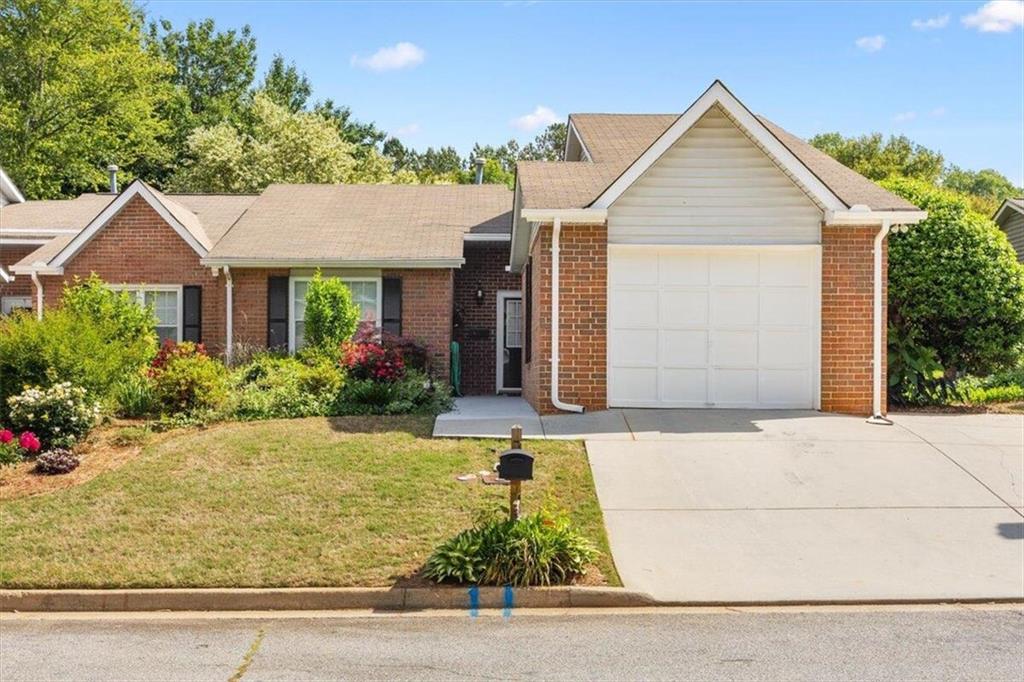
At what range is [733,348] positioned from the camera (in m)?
12.8

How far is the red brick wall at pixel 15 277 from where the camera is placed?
70.0ft

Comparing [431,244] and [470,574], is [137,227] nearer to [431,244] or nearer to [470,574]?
[431,244]

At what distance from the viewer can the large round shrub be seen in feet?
44.8

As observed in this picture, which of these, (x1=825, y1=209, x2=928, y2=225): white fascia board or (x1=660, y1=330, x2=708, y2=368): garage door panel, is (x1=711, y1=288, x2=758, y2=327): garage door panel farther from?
(x1=825, y1=209, x2=928, y2=225): white fascia board

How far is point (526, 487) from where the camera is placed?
9.01 meters

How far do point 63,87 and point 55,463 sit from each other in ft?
101

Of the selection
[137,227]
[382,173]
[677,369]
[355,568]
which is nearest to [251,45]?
[382,173]

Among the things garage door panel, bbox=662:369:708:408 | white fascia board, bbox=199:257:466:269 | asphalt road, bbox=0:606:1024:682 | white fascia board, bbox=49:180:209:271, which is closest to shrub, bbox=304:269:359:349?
white fascia board, bbox=199:257:466:269

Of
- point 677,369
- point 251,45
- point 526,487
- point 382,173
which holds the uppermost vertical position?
point 251,45

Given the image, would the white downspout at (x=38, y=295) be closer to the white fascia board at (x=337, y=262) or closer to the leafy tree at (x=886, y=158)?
the white fascia board at (x=337, y=262)

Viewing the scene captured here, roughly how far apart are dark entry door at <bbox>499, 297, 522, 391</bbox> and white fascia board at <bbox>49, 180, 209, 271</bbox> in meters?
6.45

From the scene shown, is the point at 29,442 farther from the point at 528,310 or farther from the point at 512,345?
the point at 512,345

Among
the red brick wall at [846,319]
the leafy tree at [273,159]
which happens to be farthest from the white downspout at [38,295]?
the leafy tree at [273,159]

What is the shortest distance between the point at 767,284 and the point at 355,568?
8.00 m
